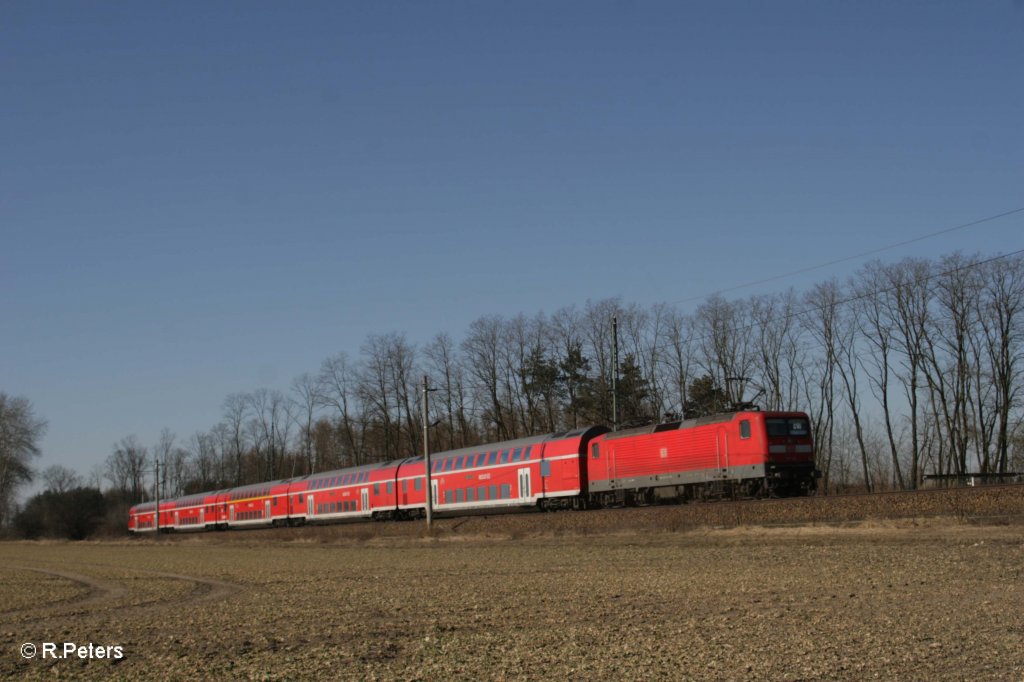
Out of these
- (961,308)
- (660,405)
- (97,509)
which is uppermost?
(961,308)

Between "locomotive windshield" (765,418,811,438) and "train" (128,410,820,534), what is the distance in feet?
0.14

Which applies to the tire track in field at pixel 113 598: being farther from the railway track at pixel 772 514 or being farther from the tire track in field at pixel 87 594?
the railway track at pixel 772 514

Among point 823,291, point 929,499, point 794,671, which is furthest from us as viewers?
point 823,291

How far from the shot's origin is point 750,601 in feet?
55.1

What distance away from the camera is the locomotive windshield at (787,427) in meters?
37.6

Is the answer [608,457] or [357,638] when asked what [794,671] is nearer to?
[357,638]

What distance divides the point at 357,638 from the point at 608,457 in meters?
30.8

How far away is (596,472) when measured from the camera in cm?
4494

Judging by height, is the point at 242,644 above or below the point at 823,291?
below

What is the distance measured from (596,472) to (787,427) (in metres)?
10.2

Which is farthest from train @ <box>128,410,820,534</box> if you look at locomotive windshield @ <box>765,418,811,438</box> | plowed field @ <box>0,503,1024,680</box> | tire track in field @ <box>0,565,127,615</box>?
tire track in field @ <box>0,565,127,615</box>

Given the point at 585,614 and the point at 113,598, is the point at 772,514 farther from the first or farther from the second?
the point at 113,598

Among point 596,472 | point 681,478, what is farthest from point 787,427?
point 596,472

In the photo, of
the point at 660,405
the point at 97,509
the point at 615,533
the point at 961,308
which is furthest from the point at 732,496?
the point at 97,509
